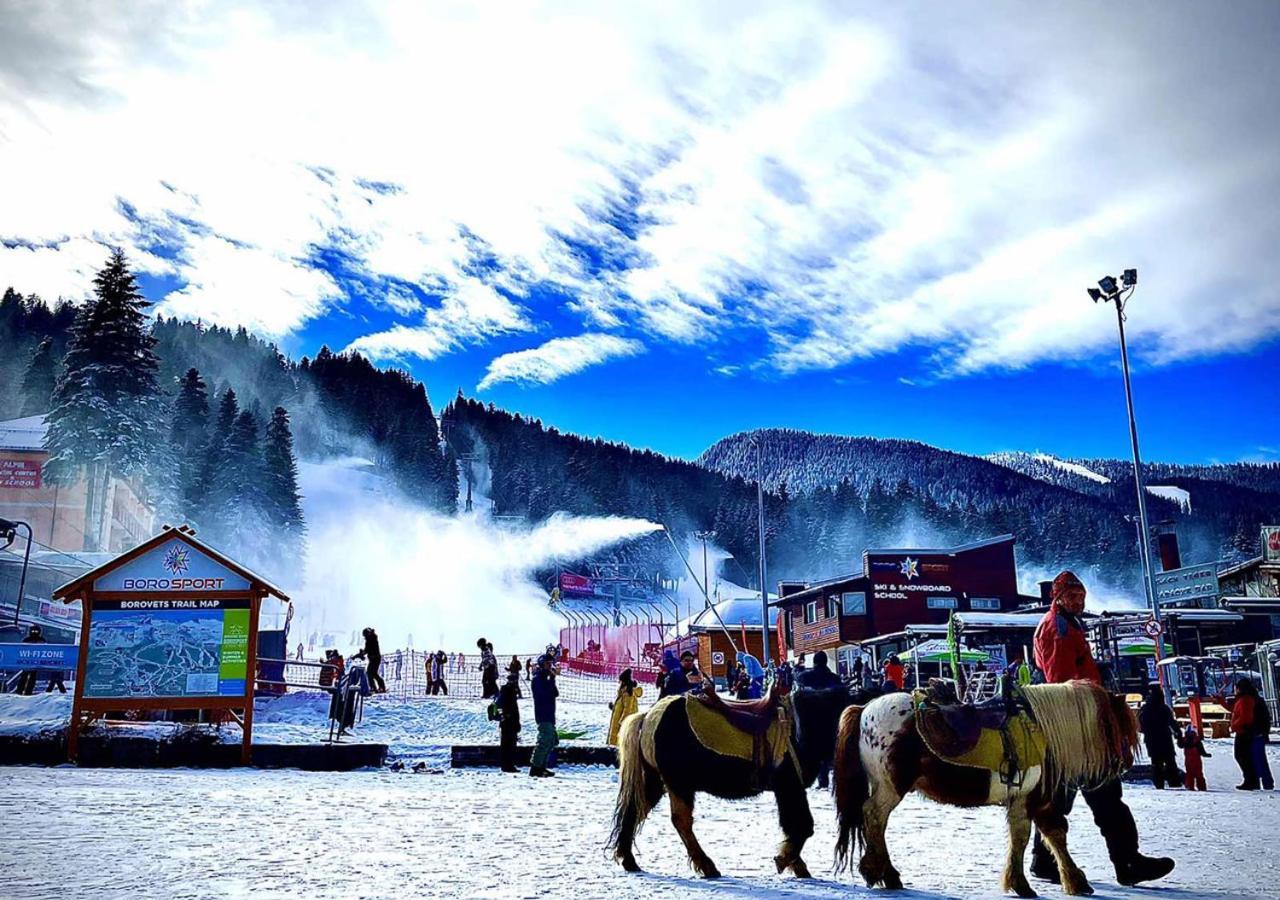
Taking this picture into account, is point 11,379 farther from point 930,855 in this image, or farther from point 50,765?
point 930,855

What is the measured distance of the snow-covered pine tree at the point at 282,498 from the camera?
7956 cm

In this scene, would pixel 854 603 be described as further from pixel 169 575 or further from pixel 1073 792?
pixel 1073 792

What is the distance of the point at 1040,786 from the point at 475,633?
68.9 metres

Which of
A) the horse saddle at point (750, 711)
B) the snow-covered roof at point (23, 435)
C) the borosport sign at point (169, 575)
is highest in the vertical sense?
the snow-covered roof at point (23, 435)

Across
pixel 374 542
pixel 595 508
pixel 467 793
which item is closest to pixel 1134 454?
pixel 467 793

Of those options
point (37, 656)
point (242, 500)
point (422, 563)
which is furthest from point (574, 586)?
point (37, 656)

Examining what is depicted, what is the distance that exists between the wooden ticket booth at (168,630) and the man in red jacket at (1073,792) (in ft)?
41.6

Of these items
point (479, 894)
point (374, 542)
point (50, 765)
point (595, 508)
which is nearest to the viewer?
point (479, 894)

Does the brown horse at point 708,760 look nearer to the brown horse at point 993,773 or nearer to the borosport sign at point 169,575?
the brown horse at point 993,773

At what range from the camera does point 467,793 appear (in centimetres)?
1205

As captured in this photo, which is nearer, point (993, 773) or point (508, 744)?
point (993, 773)

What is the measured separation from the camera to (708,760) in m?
6.79

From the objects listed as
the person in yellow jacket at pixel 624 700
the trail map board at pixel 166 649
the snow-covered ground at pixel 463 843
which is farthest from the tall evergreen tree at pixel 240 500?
the snow-covered ground at pixel 463 843

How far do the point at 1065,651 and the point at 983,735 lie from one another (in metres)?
1.12
